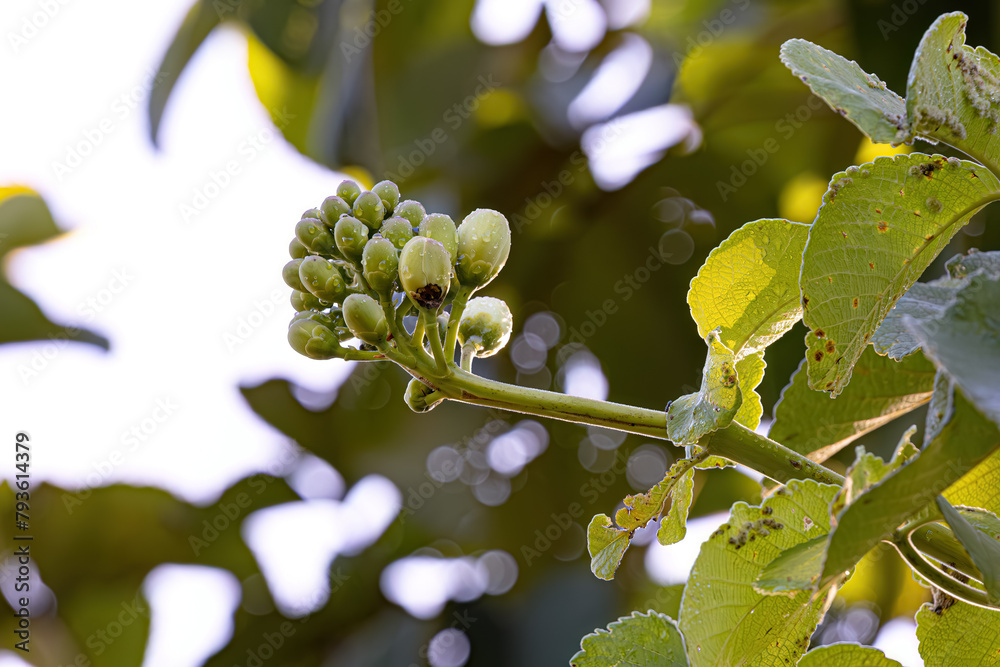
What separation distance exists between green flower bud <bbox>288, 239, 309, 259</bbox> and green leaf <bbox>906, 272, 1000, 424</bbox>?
67cm

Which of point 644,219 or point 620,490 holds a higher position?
point 644,219

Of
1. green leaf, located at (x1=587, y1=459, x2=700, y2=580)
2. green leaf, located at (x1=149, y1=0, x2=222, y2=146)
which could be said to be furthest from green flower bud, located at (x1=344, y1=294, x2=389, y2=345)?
green leaf, located at (x1=149, y1=0, x2=222, y2=146)

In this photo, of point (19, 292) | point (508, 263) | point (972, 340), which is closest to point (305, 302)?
point (972, 340)

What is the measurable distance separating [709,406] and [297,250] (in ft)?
1.73

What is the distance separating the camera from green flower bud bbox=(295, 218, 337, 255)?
851 millimetres

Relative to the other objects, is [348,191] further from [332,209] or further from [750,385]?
[750,385]

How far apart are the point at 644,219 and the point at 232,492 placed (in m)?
1.86

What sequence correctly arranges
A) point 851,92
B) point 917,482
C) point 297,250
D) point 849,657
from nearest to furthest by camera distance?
point 917,482, point 851,92, point 849,657, point 297,250

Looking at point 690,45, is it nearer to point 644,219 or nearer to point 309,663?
point 644,219

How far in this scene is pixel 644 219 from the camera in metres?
2.62

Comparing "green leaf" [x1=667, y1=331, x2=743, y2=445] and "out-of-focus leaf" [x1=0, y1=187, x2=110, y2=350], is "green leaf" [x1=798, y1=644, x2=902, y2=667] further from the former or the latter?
"out-of-focus leaf" [x1=0, y1=187, x2=110, y2=350]

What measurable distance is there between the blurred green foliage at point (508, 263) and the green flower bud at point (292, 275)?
175cm

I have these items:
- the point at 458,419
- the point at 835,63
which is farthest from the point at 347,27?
the point at 835,63

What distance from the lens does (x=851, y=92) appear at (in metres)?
0.56
